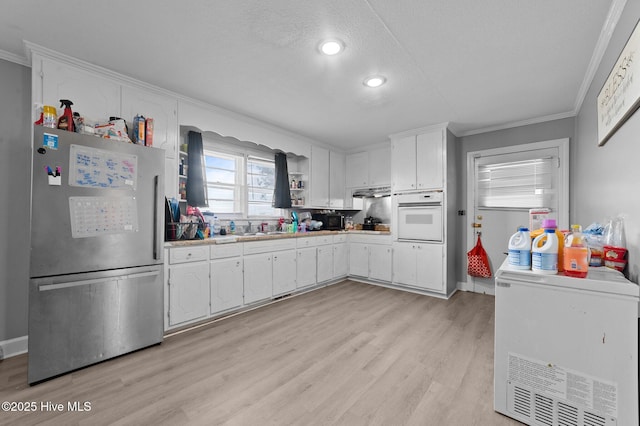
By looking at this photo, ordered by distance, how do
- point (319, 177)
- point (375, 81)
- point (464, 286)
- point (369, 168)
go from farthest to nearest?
point (369, 168) → point (319, 177) → point (464, 286) → point (375, 81)

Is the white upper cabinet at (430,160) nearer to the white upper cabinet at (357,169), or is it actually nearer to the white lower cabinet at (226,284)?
the white upper cabinet at (357,169)

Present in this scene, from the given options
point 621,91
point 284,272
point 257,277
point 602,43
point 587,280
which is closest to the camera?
point 587,280

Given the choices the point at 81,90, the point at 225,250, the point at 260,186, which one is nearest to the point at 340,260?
the point at 260,186

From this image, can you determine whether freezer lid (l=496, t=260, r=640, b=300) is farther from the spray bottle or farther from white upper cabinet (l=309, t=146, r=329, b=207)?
white upper cabinet (l=309, t=146, r=329, b=207)

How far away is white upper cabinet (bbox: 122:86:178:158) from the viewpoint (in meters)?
2.64

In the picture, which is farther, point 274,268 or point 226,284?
point 274,268

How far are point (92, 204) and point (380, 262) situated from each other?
385cm

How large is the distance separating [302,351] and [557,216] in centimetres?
381

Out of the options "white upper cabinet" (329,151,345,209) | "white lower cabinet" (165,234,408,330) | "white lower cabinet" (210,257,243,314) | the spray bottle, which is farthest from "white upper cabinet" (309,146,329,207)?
the spray bottle

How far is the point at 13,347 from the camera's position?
7.48 ft

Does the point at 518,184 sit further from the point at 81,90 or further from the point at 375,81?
the point at 81,90

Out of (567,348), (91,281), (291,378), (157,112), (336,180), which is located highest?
A: (157,112)

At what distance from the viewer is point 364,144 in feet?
16.8

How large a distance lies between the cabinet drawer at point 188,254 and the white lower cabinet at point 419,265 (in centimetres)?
293
